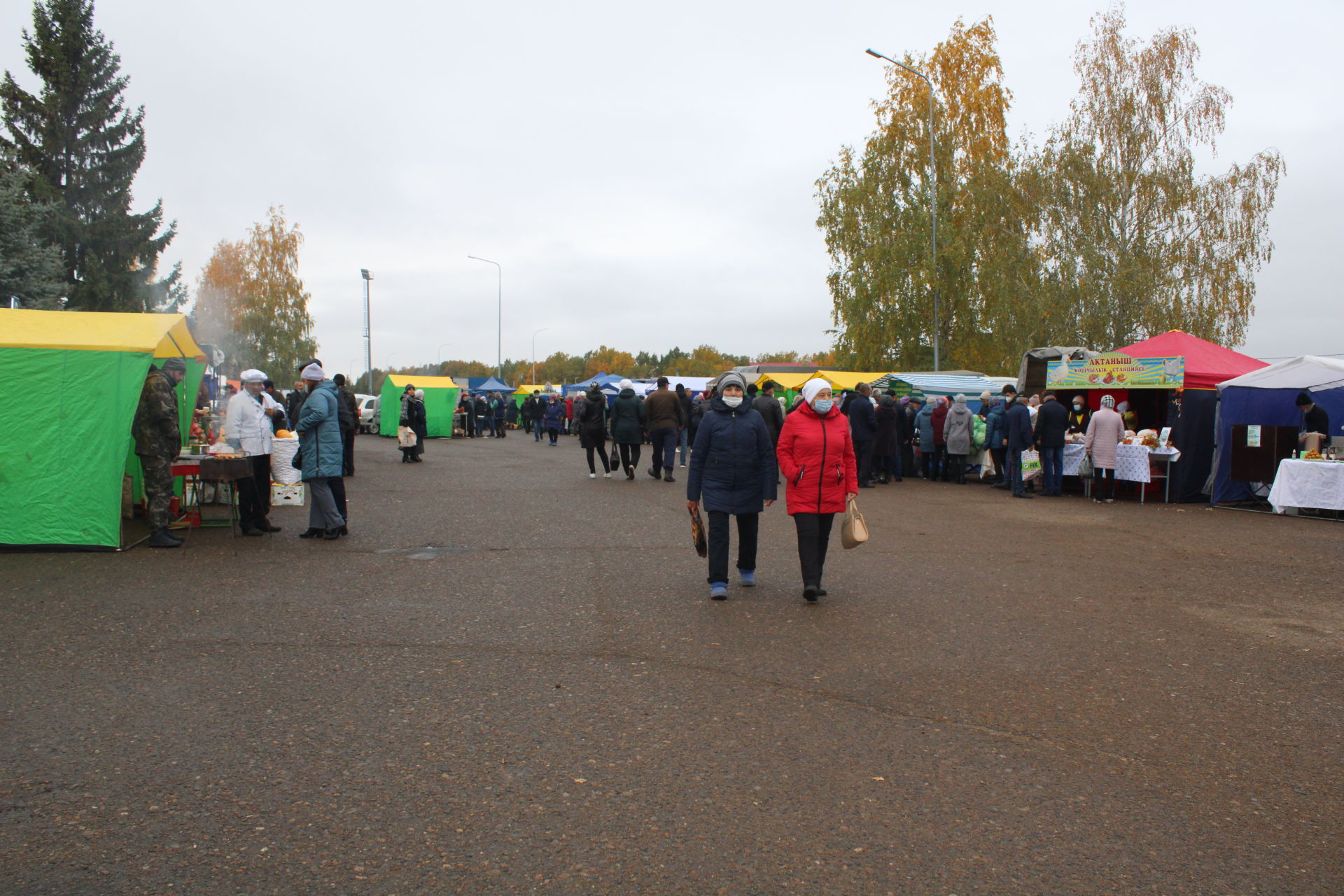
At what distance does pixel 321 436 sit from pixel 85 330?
2608 mm

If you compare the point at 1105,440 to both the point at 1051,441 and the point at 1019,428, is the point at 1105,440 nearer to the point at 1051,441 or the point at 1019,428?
the point at 1051,441

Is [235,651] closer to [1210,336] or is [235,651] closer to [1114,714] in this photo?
[1114,714]

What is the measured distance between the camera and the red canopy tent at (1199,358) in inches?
608

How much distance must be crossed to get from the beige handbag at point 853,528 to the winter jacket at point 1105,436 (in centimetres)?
983

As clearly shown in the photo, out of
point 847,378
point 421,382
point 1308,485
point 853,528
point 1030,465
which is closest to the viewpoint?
point 853,528

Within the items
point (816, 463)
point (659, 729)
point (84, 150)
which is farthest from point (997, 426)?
point (84, 150)

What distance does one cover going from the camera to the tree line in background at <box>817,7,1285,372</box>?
3138 centimetres

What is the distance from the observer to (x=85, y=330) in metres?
9.61

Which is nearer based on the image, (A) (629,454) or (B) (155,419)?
(B) (155,419)

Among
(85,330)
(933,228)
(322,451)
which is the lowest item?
(322,451)

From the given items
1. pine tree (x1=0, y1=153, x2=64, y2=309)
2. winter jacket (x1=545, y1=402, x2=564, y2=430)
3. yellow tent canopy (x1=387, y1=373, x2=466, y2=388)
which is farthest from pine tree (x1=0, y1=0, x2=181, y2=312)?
winter jacket (x1=545, y1=402, x2=564, y2=430)

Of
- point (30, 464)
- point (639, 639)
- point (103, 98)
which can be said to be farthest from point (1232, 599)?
point (103, 98)

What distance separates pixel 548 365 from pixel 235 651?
5355 inches

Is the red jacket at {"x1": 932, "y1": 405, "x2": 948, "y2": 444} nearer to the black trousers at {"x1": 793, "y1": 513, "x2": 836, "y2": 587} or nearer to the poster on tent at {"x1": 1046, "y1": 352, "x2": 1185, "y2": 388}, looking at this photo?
the poster on tent at {"x1": 1046, "y1": 352, "x2": 1185, "y2": 388}
